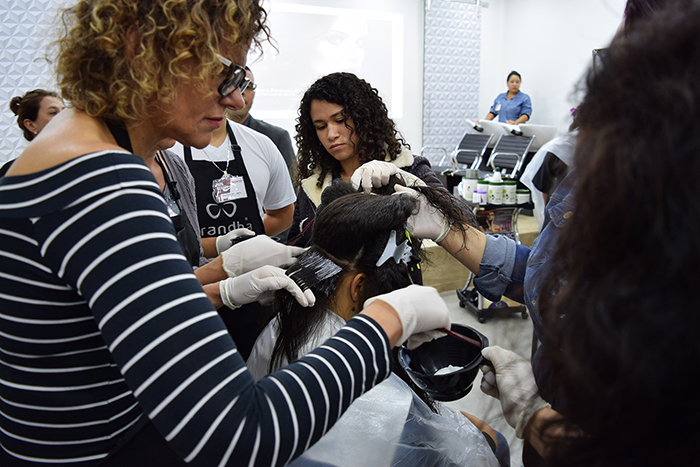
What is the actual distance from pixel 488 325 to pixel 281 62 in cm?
481

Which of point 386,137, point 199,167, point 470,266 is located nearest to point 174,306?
point 470,266

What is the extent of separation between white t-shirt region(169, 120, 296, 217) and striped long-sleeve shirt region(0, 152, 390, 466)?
1470 millimetres

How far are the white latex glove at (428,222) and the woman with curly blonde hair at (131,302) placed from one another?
0.60 meters

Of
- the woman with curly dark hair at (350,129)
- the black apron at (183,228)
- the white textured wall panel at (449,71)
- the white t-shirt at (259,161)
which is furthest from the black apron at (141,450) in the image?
the white textured wall panel at (449,71)

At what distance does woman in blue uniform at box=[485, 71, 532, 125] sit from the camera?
6.96 meters

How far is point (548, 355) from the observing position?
0.54 m

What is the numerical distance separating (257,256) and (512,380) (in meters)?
0.90

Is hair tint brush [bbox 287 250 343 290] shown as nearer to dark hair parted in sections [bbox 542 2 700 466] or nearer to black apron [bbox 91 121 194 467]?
black apron [bbox 91 121 194 467]

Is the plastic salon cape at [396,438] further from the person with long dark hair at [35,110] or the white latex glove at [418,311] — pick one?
the person with long dark hair at [35,110]

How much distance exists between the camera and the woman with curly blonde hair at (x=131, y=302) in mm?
545

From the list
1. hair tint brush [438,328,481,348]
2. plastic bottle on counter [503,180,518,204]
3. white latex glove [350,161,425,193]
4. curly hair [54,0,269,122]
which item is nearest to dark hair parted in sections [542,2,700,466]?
hair tint brush [438,328,481,348]

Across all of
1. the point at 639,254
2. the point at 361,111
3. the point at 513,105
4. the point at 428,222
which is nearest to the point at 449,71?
the point at 513,105

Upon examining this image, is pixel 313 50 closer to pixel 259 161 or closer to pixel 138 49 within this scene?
pixel 259 161

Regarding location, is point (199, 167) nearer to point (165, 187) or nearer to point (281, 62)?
point (165, 187)
